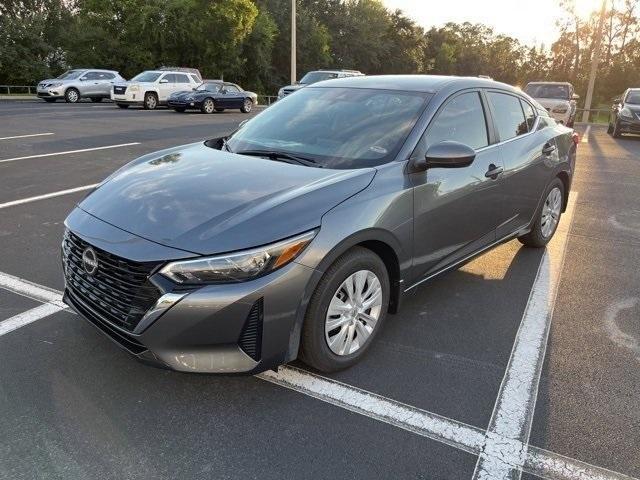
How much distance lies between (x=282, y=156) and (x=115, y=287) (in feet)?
4.70

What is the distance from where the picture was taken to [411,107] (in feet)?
12.2

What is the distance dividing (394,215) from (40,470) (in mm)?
2177

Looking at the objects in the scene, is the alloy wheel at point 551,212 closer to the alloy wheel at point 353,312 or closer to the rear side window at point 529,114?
the rear side window at point 529,114

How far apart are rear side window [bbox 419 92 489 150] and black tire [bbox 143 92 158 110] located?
20.8 metres

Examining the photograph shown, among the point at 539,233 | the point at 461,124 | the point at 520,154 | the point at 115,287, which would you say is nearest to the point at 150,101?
the point at 539,233

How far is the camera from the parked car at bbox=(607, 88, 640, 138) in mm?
16516

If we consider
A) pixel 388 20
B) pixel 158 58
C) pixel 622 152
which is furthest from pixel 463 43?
pixel 622 152

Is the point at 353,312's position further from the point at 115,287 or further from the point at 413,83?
the point at 413,83

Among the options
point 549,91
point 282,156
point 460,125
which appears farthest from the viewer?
point 549,91

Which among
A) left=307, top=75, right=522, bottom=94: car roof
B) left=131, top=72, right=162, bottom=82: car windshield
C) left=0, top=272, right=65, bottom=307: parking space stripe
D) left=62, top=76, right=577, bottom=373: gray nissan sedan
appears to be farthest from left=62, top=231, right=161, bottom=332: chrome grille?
left=131, top=72, right=162, bottom=82: car windshield

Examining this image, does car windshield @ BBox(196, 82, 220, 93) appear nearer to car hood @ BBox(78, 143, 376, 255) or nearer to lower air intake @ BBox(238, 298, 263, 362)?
car hood @ BBox(78, 143, 376, 255)

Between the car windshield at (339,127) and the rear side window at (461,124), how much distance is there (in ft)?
0.50

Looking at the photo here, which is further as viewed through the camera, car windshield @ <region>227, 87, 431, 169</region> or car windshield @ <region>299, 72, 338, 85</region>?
car windshield @ <region>299, 72, 338, 85</region>

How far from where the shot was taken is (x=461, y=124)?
3928 millimetres
